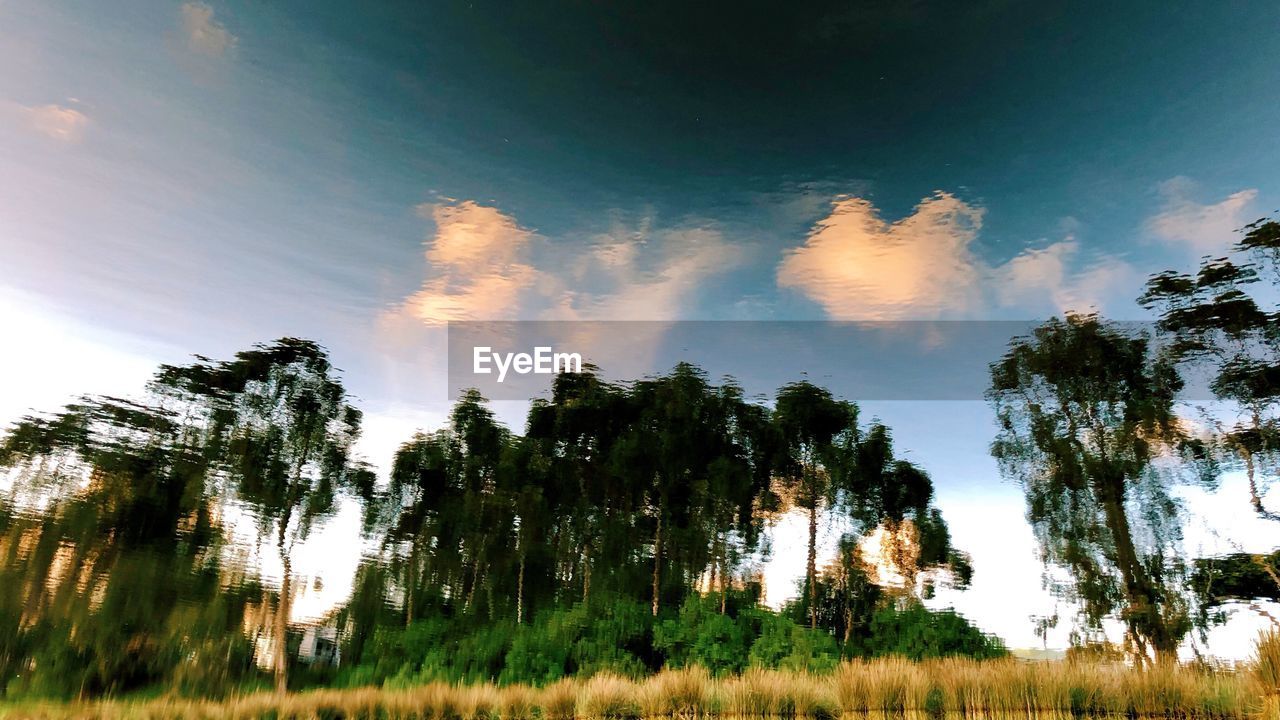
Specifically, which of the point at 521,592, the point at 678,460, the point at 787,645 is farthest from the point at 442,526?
the point at 787,645

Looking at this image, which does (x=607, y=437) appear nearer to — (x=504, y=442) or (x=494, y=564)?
(x=504, y=442)

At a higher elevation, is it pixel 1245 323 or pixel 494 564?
pixel 1245 323

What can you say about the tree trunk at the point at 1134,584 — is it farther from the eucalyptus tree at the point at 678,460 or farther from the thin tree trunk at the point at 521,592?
the thin tree trunk at the point at 521,592

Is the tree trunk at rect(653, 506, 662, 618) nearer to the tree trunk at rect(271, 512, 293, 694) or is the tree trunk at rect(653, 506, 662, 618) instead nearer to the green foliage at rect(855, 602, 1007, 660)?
the green foliage at rect(855, 602, 1007, 660)

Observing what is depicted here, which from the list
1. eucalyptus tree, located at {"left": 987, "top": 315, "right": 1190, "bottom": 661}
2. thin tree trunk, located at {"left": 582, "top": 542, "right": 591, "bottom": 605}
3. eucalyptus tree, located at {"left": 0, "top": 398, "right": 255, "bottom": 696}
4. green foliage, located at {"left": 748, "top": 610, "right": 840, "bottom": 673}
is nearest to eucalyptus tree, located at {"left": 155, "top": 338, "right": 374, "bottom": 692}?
eucalyptus tree, located at {"left": 0, "top": 398, "right": 255, "bottom": 696}

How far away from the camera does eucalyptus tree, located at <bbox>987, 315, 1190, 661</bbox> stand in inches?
685

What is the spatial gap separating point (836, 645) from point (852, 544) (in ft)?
11.1

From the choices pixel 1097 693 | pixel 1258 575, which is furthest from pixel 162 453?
pixel 1258 575

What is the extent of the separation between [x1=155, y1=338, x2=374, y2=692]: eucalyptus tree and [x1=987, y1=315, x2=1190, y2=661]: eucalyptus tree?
854 inches

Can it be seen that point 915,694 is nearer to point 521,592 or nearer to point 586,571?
point 586,571

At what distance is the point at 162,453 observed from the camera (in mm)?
18484

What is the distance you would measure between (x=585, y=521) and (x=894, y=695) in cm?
1488

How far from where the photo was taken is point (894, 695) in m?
6.59

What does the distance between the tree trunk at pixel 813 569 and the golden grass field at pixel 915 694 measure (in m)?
9.65
